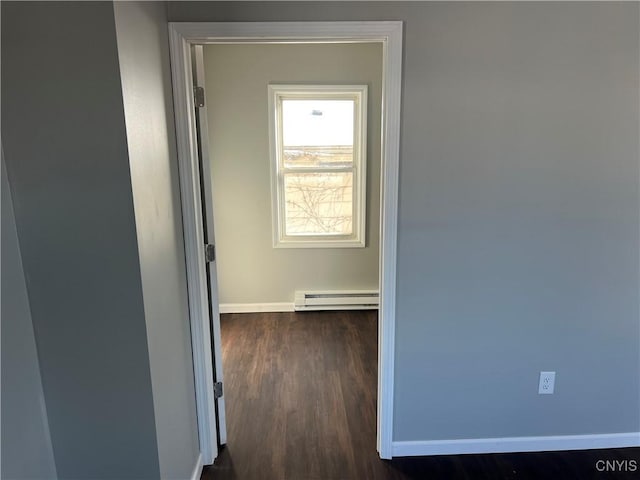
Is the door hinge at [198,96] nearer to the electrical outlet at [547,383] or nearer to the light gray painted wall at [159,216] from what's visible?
the light gray painted wall at [159,216]

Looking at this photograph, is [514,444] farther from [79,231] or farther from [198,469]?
[79,231]

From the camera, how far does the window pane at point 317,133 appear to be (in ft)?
11.9

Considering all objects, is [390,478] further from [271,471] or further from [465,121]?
[465,121]

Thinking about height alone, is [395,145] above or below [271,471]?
above

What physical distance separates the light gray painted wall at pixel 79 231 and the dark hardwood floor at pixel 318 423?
0.88 metres

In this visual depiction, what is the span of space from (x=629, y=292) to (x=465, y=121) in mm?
1148

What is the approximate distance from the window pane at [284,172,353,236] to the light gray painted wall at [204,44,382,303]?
0.60 feet

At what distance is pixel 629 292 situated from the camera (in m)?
1.96

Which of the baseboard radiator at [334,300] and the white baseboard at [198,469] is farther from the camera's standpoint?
the baseboard radiator at [334,300]

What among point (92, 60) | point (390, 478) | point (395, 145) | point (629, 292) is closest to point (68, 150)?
point (92, 60)

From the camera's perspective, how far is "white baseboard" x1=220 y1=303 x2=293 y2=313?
13.0 ft

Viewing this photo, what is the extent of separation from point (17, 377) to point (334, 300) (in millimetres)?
2896

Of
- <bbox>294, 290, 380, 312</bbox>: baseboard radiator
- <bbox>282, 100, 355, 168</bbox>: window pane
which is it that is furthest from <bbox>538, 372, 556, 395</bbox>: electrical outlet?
<bbox>282, 100, 355, 168</bbox>: window pane

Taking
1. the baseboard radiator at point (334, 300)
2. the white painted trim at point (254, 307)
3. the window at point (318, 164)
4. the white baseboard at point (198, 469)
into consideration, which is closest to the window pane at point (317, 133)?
the window at point (318, 164)
